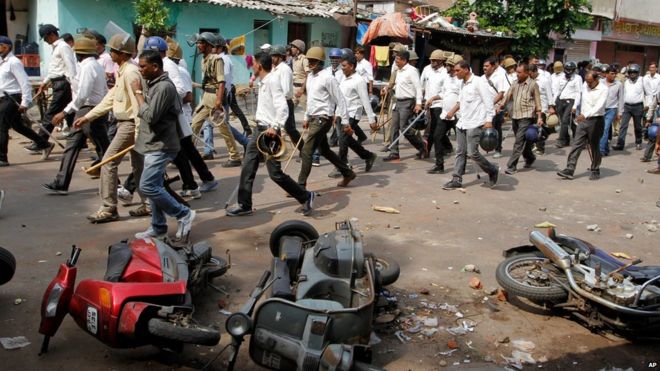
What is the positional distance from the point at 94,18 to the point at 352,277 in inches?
479

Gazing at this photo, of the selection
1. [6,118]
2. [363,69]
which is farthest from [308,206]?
[363,69]

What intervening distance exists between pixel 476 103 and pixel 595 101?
2174 millimetres

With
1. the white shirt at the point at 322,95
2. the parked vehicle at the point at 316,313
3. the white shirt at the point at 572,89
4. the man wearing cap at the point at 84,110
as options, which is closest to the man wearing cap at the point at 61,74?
the man wearing cap at the point at 84,110

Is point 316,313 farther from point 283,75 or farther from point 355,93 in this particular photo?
point 355,93

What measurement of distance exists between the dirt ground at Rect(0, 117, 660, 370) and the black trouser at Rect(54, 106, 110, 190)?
0.26 metres

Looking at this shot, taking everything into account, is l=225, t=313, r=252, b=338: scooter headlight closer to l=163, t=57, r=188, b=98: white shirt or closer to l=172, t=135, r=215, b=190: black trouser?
l=172, t=135, r=215, b=190: black trouser

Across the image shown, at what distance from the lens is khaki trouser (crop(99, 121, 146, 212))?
6.39 metres

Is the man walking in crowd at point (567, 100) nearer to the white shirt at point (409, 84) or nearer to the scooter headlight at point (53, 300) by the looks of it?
the white shirt at point (409, 84)

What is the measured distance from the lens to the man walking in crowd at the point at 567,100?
12.9 metres

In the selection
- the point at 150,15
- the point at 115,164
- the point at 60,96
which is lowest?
the point at 115,164

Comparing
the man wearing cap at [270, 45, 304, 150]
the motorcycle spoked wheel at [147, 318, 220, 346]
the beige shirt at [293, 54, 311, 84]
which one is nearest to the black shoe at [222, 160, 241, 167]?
the man wearing cap at [270, 45, 304, 150]

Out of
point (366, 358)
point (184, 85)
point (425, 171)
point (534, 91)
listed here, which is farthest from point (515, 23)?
point (366, 358)

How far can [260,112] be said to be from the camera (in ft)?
24.0

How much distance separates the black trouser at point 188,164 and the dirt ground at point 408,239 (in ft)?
0.77
